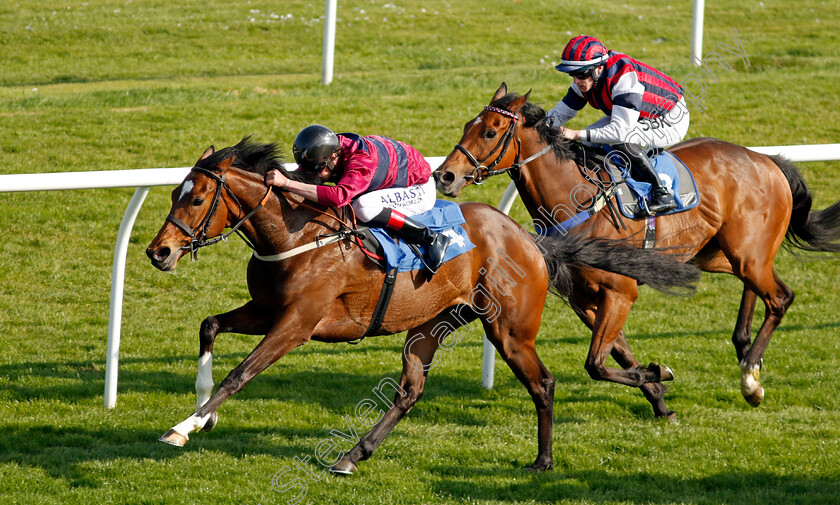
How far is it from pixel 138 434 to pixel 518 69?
11.0 m

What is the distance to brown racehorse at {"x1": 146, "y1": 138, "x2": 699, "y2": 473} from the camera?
416 centimetres

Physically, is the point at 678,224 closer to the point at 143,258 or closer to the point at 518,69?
the point at 143,258

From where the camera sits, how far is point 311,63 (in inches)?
613

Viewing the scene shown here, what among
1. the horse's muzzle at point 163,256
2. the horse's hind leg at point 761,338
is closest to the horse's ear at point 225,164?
the horse's muzzle at point 163,256

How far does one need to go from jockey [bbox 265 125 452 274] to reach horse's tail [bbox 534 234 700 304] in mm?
804

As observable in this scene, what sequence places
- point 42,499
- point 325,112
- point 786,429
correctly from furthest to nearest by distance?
point 325,112, point 786,429, point 42,499

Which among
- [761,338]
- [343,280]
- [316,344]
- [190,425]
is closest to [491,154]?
[343,280]

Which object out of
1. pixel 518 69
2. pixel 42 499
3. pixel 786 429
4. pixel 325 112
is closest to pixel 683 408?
pixel 786 429

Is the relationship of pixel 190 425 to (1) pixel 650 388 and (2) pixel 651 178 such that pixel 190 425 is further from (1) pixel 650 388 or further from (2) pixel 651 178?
(2) pixel 651 178

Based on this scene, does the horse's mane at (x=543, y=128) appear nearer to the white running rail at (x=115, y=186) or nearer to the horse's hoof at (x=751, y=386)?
the white running rail at (x=115, y=186)

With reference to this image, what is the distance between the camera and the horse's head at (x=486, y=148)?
5188mm

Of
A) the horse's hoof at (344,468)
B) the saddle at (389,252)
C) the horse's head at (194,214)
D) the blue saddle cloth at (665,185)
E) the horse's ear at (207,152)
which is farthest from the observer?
the blue saddle cloth at (665,185)

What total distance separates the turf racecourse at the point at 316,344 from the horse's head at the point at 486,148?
156 cm

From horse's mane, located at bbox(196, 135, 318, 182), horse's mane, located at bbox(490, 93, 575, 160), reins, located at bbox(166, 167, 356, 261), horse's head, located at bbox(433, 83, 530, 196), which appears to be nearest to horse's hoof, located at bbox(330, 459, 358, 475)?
reins, located at bbox(166, 167, 356, 261)
